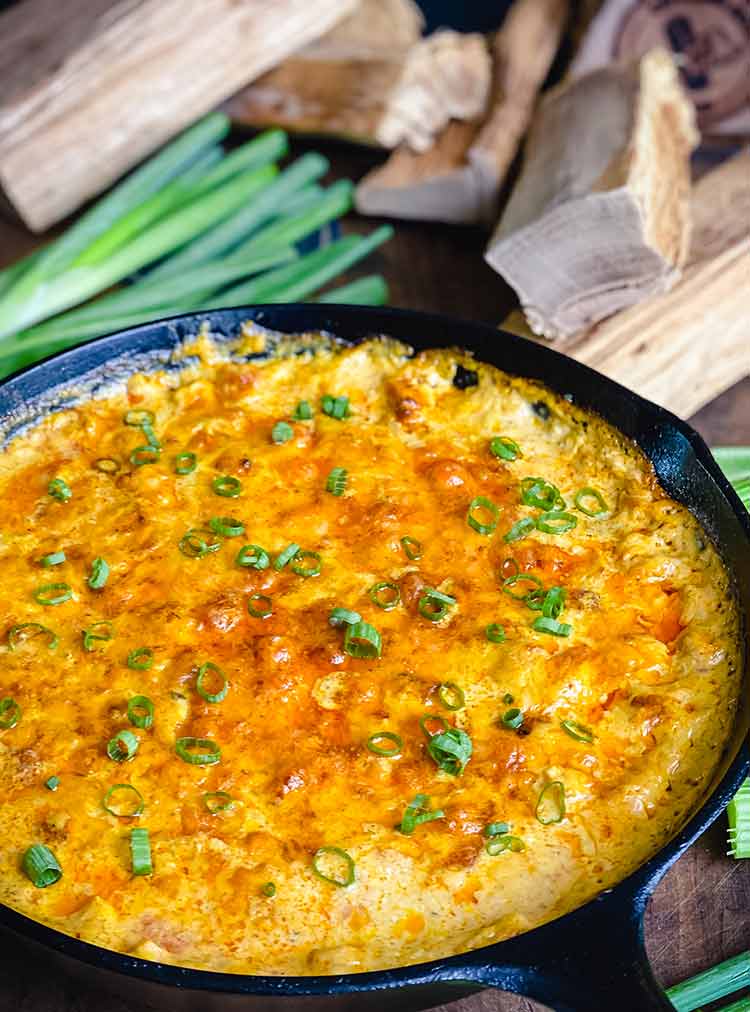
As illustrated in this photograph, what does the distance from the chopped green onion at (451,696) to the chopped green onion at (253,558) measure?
22.5 inches

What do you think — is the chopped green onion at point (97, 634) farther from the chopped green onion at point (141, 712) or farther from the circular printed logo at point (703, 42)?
the circular printed logo at point (703, 42)

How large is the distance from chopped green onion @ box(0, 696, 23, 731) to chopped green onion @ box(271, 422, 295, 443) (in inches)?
41.2

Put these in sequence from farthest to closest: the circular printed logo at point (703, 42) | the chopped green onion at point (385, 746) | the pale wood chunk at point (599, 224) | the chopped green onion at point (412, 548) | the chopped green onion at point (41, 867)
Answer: the circular printed logo at point (703, 42) → the pale wood chunk at point (599, 224) → the chopped green onion at point (412, 548) → the chopped green onion at point (385, 746) → the chopped green onion at point (41, 867)

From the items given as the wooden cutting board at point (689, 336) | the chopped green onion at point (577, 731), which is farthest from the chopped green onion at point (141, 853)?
the wooden cutting board at point (689, 336)

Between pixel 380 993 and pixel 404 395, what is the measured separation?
176cm

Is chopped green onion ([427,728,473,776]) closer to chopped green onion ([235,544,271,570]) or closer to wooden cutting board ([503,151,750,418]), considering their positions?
chopped green onion ([235,544,271,570])

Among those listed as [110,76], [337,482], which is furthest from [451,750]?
[110,76]

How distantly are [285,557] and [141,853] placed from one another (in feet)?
2.82

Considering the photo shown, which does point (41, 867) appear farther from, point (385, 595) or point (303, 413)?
point (303, 413)

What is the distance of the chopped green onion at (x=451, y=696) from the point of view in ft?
8.76

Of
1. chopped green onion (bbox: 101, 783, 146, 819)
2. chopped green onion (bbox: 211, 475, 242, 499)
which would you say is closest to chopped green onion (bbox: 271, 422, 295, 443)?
chopped green onion (bbox: 211, 475, 242, 499)

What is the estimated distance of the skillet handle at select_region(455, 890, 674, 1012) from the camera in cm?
206

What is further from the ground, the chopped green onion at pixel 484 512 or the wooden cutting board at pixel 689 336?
the chopped green onion at pixel 484 512

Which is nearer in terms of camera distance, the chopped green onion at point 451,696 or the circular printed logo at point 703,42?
the chopped green onion at point 451,696
